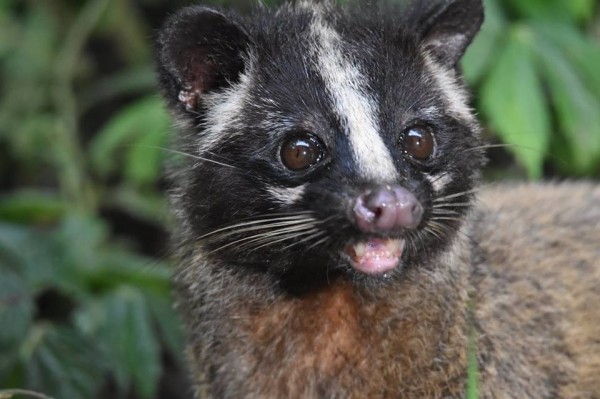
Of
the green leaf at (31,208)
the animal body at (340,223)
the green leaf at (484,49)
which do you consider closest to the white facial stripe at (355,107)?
the animal body at (340,223)

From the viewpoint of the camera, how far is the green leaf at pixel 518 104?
5379 mm

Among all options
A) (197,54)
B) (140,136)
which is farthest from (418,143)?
(140,136)

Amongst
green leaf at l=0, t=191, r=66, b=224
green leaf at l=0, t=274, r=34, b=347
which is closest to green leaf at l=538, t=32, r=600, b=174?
green leaf at l=0, t=274, r=34, b=347

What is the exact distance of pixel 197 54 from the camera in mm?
4125

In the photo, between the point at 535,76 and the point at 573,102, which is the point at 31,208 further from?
the point at 573,102

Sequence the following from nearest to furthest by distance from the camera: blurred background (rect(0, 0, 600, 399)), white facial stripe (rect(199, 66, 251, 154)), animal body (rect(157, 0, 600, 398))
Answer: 1. animal body (rect(157, 0, 600, 398))
2. white facial stripe (rect(199, 66, 251, 154))
3. blurred background (rect(0, 0, 600, 399))

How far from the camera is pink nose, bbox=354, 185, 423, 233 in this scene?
11.3ft

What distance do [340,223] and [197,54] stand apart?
98 centimetres

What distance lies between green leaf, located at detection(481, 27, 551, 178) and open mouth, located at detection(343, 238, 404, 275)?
173cm

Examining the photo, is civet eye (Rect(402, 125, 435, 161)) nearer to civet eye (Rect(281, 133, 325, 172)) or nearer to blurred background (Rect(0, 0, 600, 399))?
civet eye (Rect(281, 133, 325, 172))

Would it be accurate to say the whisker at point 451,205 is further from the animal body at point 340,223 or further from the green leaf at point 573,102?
the green leaf at point 573,102

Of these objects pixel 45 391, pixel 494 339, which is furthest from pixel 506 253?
pixel 45 391

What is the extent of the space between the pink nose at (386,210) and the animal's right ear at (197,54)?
0.92 m

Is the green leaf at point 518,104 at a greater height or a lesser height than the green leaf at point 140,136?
lesser
